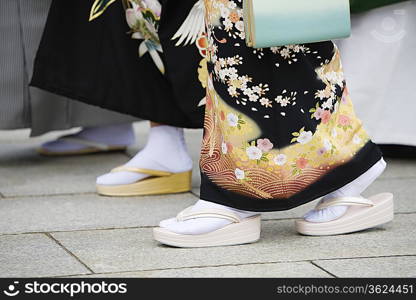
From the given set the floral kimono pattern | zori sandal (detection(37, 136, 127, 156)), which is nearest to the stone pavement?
the floral kimono pattern

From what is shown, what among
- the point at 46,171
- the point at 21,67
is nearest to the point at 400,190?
the point at 46,171

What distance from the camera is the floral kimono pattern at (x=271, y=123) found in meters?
2.31

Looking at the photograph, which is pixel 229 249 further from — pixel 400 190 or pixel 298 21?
pixel 400 190

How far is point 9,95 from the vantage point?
11.7 feet

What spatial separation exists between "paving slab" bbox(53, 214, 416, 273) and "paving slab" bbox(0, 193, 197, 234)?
114mm

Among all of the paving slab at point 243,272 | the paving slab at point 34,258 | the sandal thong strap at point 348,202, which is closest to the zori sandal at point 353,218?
the sandal thong strap at point 348,202

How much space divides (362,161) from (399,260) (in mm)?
316

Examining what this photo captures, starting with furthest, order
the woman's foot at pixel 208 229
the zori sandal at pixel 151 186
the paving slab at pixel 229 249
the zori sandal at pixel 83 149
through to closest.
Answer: the zori sandal at pixel 83 149 < the zori sandal at pixel 151 186 < the woman's foot at pixel 208 229 < the paving slab at pixel 229 249

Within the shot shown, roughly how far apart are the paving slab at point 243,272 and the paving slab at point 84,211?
513mm

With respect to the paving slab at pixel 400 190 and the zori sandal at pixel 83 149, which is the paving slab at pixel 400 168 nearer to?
the paving slab at pixel 400 190

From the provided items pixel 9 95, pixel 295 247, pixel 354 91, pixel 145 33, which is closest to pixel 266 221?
pixel 295 247

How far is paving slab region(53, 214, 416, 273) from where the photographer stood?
2.25m

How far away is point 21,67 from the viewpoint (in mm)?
3553

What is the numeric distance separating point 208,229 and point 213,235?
0.02 meters
